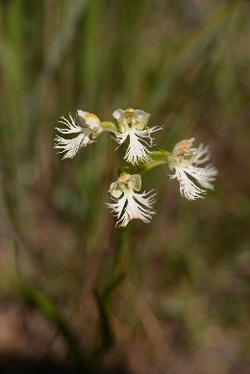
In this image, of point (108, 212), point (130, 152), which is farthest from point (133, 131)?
point (108, 212)

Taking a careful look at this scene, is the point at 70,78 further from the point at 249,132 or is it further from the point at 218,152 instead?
the point at 249,132

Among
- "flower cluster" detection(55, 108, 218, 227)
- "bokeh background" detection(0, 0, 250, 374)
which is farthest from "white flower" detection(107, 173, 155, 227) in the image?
"bokeh background" detection(0, 0, 250, 374)

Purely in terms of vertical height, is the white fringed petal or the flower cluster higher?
the flower cluster

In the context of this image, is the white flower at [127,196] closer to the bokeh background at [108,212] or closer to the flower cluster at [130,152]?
the flower cluster at [130,152]

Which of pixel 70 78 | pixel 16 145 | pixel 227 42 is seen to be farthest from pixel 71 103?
pixel 227 42

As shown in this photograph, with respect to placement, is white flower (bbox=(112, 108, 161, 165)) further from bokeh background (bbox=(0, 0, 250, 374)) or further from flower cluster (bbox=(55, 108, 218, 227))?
bokeh background (bbox=(0, 0, 250, 374))

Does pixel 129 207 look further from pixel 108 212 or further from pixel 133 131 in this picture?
pixel 108 212
